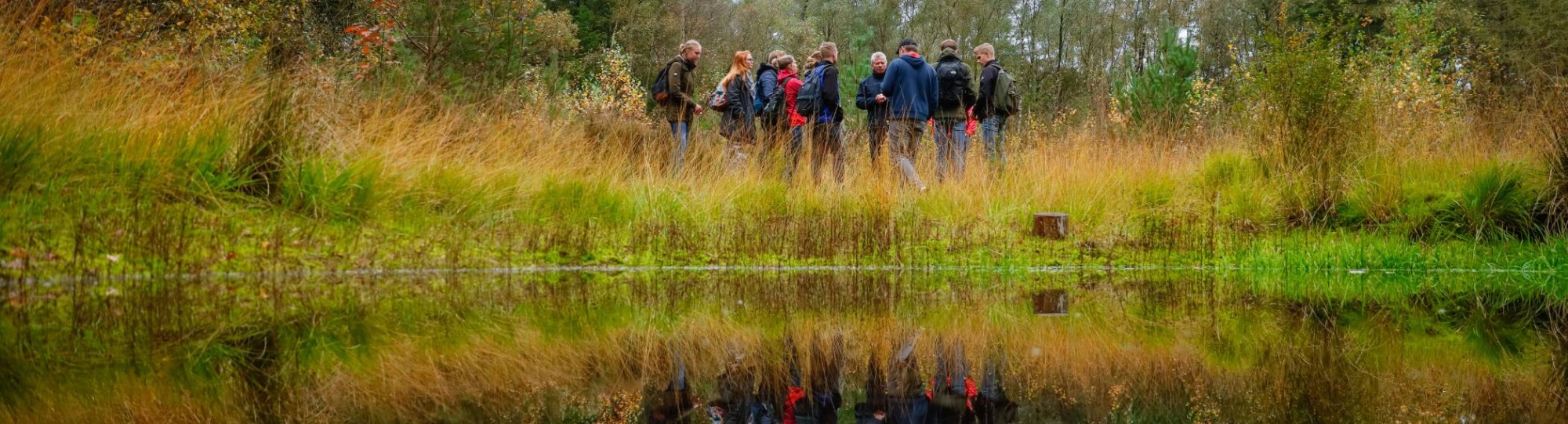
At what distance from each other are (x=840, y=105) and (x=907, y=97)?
2.82ft

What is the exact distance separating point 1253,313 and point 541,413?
336 cm

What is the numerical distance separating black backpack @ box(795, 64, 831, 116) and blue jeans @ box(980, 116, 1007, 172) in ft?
5.14

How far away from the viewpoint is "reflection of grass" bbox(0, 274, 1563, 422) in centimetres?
253

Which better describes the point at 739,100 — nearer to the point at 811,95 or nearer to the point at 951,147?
the point at 811,95

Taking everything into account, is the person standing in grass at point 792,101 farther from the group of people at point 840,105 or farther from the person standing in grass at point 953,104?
the person standing in grass at point 953,104

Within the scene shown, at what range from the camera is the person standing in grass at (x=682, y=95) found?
10.4 meters

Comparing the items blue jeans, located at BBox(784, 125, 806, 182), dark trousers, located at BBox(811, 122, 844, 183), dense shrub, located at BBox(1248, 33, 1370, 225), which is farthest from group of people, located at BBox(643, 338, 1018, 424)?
dark trousers, located at BBox(811, 122, 844, 183)

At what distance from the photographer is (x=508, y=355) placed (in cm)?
328

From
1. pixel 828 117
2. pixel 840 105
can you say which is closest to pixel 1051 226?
pixel 828 117

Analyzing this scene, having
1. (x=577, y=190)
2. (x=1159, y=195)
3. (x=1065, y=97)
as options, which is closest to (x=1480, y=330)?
(x=1159, y=195)

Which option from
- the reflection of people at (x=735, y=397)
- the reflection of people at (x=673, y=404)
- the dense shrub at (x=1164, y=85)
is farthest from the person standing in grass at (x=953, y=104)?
the reflection of people at (x=673, y=404)

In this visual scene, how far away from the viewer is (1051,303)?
199 inches

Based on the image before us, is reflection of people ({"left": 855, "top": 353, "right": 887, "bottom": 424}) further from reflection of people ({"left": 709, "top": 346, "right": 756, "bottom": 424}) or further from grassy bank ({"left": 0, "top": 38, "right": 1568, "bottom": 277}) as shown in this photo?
grassy bank ({"left": 0, "top": 38, "right": 1568, "bottom": 277})

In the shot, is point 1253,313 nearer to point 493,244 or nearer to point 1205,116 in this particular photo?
point 493,244
